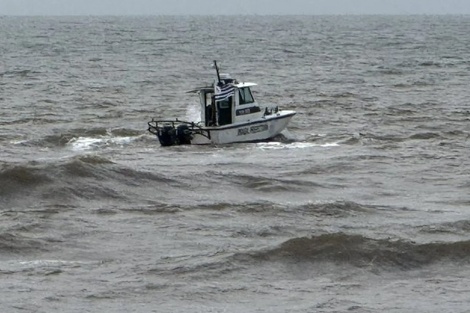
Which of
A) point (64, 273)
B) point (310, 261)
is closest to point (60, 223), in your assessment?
point (64, 273)

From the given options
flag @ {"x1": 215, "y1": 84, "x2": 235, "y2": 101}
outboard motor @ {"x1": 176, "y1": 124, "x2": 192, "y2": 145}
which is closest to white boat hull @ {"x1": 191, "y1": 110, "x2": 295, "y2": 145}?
outboard motor @ {"x1": 176, "y1": 124, "x2": 192, "y2": 145}

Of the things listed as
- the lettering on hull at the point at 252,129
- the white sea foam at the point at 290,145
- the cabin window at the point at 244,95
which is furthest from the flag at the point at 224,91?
the white sea foam at the point at 290,145

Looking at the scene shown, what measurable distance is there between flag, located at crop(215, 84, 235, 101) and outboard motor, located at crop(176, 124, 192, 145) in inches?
48.1

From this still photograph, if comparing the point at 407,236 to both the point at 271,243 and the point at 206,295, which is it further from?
the point at 206,295

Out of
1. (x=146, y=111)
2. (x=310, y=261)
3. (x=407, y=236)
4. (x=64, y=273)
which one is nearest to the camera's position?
(x=64, y=273)

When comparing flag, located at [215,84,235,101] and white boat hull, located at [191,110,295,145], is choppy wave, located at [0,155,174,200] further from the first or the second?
flag, located at [215,84,235,101]

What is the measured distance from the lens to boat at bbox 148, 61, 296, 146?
29.9 meters

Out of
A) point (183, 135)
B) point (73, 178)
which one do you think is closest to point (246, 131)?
point (183, 135)

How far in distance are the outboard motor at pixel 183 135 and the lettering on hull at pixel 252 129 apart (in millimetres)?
1399

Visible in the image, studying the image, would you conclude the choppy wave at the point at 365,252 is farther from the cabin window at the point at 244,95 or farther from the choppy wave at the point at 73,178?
the cabin window at the point at 244,95

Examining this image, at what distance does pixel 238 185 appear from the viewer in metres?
23.7

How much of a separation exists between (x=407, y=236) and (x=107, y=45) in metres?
83.3

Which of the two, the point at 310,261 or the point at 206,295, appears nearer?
the point at 206,295

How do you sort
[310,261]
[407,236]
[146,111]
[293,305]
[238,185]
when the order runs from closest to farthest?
[293,305] < [310,261] < [407,236] < [238,185] < [146,111]
